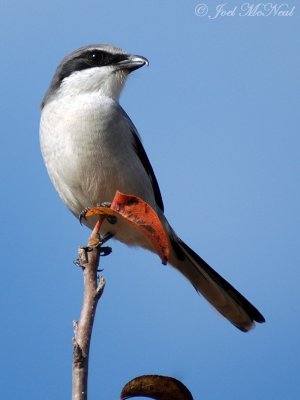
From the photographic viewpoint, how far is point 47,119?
4535 mm

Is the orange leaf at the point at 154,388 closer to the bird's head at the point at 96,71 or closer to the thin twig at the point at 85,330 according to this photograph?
the thin twig at the point at 85,330

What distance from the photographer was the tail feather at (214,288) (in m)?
4.20

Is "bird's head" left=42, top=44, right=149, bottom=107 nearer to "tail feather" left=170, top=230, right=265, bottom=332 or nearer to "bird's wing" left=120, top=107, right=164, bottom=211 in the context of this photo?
"bird's wing" left=120, top=107, right=164, bottom=211

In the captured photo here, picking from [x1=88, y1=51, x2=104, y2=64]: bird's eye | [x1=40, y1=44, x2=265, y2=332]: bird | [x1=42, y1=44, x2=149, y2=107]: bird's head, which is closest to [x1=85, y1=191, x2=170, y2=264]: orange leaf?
[x1=40, y1=44, x2=265, y2=332]: bird

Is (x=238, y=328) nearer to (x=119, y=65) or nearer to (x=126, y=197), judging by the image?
(x=119, y=65)

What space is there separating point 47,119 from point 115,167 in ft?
2.00

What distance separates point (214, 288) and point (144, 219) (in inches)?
124

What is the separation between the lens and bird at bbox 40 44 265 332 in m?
4.29

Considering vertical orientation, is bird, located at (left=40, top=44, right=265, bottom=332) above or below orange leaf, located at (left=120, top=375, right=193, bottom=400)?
above

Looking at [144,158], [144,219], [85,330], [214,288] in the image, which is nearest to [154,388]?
[85,330]

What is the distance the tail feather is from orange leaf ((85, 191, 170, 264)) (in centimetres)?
260

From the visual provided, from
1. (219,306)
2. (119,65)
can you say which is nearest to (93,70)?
(119,65)

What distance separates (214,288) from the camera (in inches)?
186

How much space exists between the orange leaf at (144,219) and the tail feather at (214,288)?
2.60m
